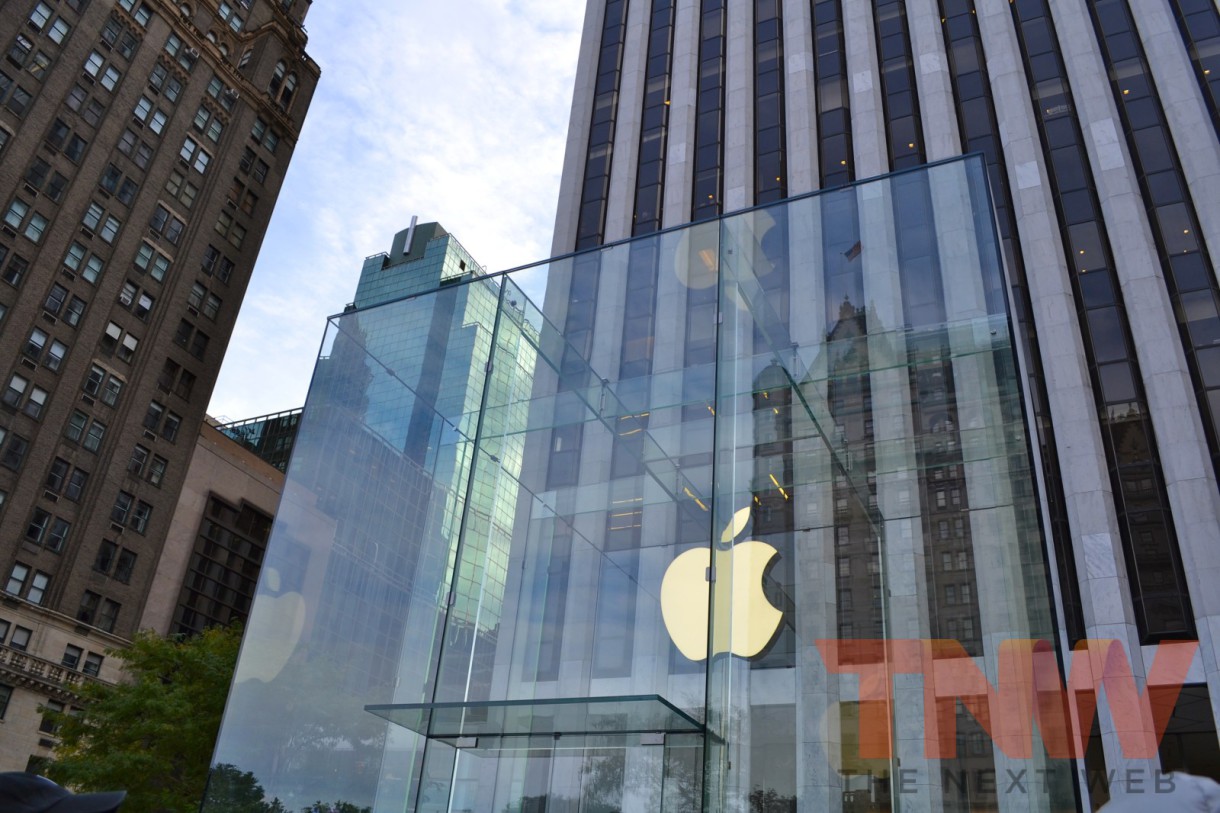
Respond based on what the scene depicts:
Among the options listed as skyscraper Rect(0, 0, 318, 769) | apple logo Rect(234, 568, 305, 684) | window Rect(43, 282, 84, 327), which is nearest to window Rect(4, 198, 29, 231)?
skyscraper Rect(0, 0, 318, 769)

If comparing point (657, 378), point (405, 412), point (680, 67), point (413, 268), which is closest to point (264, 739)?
point (405, 412)

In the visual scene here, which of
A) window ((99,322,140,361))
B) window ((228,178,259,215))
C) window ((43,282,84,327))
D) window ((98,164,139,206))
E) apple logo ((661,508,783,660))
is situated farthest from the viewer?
window ((228,178,259,215))

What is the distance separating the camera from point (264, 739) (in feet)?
36.6

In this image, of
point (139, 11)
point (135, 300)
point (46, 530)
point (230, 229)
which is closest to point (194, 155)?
point (230, 229)

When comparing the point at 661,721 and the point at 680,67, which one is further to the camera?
the point at 680,67

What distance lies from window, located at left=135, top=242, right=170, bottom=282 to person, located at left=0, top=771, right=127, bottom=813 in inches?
2622

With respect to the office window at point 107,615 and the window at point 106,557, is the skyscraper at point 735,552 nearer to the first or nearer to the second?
the window at point 106,557

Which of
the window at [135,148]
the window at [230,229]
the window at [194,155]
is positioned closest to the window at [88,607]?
the window at [230,229]

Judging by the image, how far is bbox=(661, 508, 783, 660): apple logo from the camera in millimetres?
8773

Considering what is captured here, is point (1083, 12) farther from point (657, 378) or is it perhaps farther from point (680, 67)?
point (657, 378)

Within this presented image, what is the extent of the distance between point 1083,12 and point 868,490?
4085 cm

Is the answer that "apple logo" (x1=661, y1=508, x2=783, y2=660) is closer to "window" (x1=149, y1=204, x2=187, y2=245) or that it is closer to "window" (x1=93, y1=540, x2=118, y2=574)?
"window" (x1=93, y1=540, x2=118, y2=574)

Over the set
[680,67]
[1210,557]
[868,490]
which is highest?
[680,67]

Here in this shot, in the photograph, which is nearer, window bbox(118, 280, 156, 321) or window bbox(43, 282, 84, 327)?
window bbox(43, 282, 84, 327)
